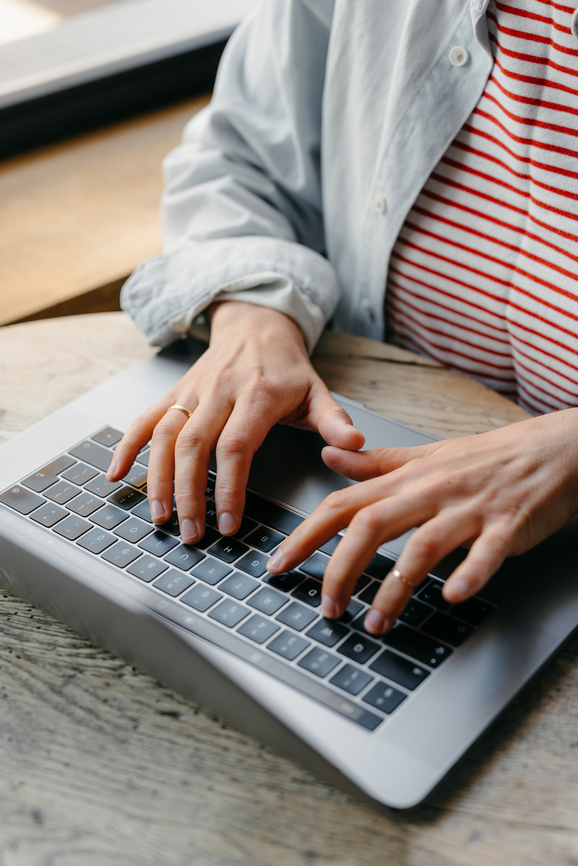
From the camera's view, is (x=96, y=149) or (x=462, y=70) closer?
(x=462, y=70)

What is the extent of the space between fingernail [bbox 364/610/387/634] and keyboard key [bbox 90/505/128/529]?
189 mm

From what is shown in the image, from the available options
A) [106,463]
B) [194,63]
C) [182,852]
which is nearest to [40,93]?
[194,63]

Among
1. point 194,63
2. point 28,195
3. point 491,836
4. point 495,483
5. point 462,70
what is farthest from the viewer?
point 194,63

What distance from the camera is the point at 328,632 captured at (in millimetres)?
394

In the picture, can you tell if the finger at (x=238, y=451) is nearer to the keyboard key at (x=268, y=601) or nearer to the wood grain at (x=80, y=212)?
the keyboard key at (x=268, y=601)

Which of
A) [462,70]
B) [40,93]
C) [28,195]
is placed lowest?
[28,195]

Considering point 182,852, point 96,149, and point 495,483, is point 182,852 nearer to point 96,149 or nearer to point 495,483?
point 495,483

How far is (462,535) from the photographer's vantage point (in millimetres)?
414

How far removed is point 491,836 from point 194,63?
4.74ft

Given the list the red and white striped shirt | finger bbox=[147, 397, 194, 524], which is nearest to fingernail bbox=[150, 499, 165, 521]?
finger bbox=[147, 397, 194, 524]

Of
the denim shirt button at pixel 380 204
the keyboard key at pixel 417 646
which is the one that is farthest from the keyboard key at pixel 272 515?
the denim shirt button at pixel 380 204

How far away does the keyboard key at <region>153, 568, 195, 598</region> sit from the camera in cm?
43

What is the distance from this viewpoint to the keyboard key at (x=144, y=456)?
538 mm

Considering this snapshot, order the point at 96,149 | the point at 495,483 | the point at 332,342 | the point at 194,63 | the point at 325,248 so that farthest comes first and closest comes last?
the point at 194,63 → the point at 96,149 → the point at 325,248 → the point at 332,342 → the point at 495,483
